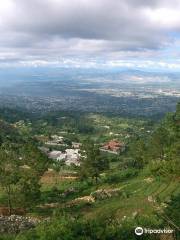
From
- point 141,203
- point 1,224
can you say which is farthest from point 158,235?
point 1,224

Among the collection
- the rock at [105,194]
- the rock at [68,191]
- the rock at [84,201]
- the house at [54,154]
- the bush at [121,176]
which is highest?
the rock at [105,194]

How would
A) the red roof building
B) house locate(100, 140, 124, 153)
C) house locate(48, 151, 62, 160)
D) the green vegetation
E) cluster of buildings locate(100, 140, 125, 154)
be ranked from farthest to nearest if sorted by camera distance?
the red roof building
house locate(100, 140, 124, 153)
cluster of buildings locate(100, 140, 125, 154)
house locate(48, 151, 62, 160)
the green vegetation

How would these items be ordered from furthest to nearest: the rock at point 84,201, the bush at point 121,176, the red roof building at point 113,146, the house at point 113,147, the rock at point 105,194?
1. the red roof building at point 113,146
2. the house at point 113,147
3. the bush at point 121,176
4. the rock at point 105,194
5. the rock at point 84,201

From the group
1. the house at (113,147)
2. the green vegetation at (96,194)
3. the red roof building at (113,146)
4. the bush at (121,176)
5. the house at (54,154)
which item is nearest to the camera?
the green vegetation at (96,194)

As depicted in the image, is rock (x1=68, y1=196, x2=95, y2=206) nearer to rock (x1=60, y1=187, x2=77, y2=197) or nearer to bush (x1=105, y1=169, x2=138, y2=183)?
rock (x1=60, y1=187, x2=77, y2=197)

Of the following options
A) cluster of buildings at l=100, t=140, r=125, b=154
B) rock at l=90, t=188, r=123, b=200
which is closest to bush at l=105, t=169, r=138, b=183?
rock at l=90, t=188, r=123, b=200

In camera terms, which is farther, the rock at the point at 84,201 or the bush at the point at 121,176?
the bush at the point at 121,176

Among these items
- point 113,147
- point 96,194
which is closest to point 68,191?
point 96,194

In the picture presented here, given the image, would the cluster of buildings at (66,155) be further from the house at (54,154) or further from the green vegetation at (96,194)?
the green vegetation at (96,194)

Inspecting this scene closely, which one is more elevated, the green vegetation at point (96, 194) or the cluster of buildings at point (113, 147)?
the green vegetation at point (96, 194)

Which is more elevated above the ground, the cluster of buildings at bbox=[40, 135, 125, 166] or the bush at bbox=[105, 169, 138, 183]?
the bush at bbox=[105, 169, 138, 183]

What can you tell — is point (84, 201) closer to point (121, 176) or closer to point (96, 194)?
point (96, 194)

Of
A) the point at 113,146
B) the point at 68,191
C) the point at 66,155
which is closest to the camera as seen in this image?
the point at 68,191

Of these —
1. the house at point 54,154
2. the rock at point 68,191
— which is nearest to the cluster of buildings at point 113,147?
the house at point 54,154
